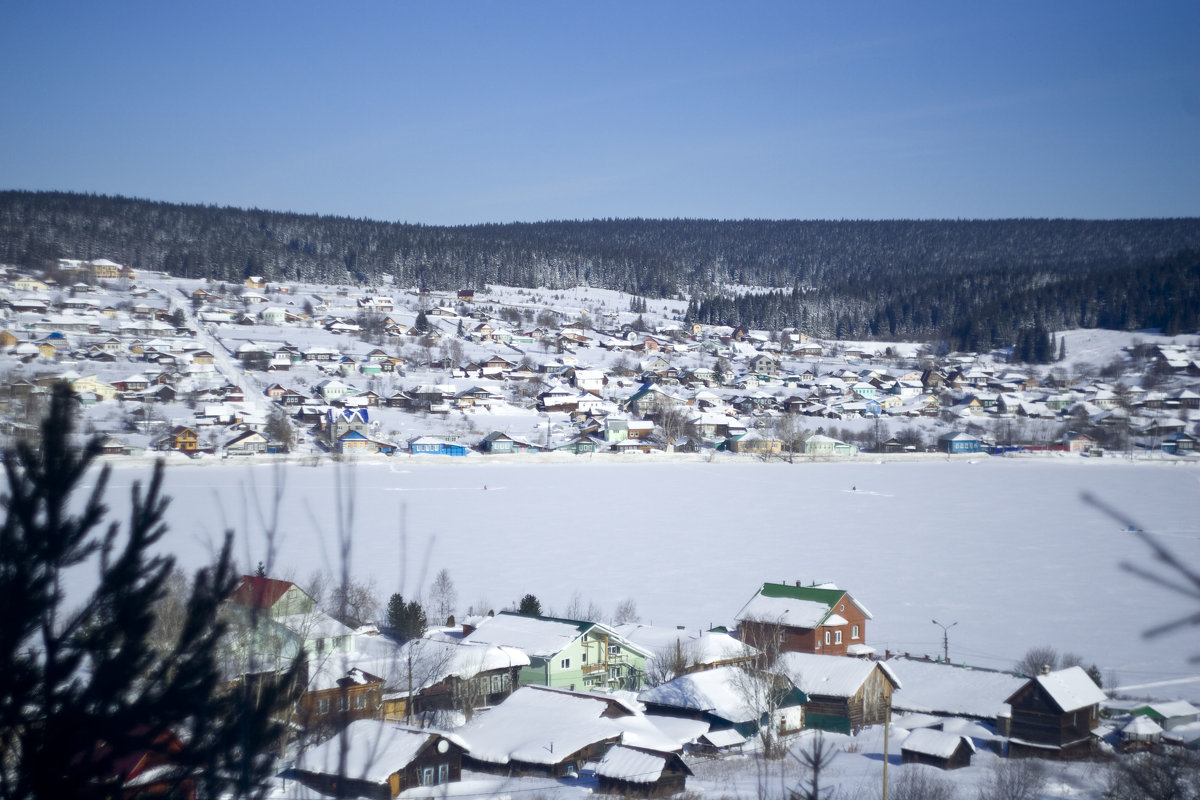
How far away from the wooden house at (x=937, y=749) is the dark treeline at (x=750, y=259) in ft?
121

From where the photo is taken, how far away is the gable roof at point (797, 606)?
39.0 feet

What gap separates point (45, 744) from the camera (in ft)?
5.85

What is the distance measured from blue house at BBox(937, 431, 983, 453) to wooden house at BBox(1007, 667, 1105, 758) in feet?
96.3

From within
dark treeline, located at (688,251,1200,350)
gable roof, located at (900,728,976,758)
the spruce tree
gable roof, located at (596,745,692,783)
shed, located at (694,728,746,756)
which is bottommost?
shed, located at (694,728,746,756)

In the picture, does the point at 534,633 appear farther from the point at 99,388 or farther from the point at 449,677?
the point at 99,388

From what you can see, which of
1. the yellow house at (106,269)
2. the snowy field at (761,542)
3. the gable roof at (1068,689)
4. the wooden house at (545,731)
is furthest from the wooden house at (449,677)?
the yellow house at (106,269)

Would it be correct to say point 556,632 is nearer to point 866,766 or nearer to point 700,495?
point 866,766

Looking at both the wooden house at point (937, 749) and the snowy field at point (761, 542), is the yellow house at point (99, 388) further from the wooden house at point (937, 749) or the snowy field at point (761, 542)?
the wooden house at point (937, 749)

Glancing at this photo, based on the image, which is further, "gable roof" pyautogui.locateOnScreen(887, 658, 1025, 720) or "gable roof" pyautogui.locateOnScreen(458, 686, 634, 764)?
"gable roof" pyautogui.locateOnScreen(887, 658, 1025, 720)

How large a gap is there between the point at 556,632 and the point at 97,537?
30.4ft

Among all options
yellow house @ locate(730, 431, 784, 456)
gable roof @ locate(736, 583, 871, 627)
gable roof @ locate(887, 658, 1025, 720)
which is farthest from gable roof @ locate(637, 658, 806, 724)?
yellow house @ locate(730, 431, 784, 456)

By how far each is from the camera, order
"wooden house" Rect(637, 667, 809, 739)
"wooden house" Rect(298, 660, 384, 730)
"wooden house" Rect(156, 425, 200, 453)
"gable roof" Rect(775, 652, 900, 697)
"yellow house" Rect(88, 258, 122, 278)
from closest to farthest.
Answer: "wooden house" Rect(298, 660, 384, 730)
"wooden house" Rect(637, 667, 809, 739)
"gable roof" Rect(775, 652, 900, 697)
"wooden house" Rect(156, 425, 200, 453)
"yellow house" Rect(88, 258, 122, 278)

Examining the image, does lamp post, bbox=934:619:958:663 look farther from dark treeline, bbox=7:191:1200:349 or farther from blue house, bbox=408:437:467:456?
dark treeline, bbox=7:191:1200:349

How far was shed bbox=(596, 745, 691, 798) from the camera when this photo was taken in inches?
293
